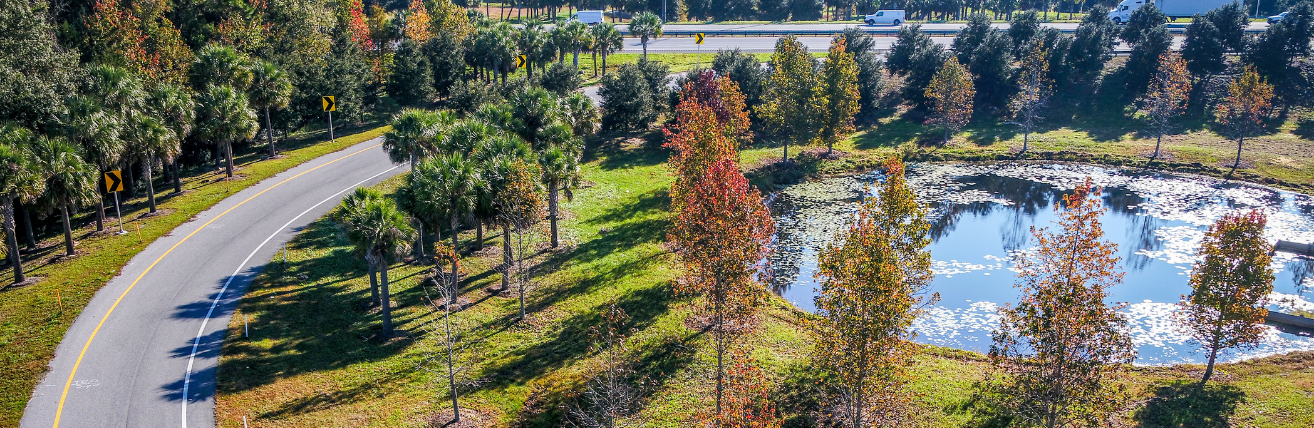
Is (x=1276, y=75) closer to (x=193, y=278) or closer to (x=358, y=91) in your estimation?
(x=358, y=91)

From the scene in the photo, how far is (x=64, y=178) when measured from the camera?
1745 inches

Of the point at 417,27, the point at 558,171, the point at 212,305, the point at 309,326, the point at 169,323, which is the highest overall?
the point at 417,27

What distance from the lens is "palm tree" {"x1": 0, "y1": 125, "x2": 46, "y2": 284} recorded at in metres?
40.9

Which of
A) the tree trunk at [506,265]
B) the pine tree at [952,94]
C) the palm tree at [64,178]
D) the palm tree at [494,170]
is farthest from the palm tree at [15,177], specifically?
the pine tree at [952,94]

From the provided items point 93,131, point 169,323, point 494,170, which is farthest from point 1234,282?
point 93,131

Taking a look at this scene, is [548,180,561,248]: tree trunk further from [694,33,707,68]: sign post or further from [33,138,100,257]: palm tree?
[694,33,707,68]: sign post

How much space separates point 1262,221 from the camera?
110ft

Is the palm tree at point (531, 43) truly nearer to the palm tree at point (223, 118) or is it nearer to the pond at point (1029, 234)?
the palm tree at point (223, 118)

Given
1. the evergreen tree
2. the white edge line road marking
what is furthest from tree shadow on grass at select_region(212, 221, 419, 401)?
the evergreen tree

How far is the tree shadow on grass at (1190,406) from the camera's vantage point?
31125 millimetres

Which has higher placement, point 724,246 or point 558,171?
point 558,171

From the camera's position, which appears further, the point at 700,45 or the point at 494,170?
the point at 700,45

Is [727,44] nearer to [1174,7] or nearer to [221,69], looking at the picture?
[1174,7]

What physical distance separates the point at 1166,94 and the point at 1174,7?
47.1 meters
